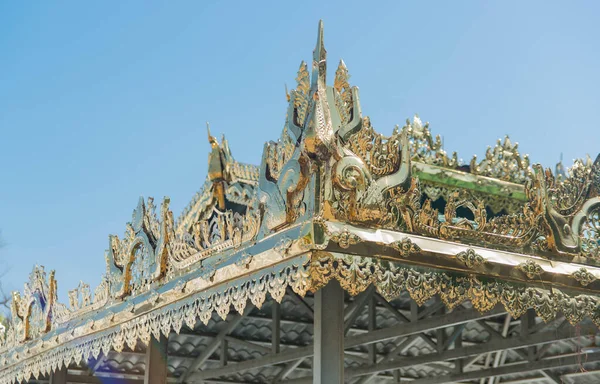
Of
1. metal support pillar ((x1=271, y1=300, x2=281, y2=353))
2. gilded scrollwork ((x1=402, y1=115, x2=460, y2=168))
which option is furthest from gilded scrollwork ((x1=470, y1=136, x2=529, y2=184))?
metal support pillar ((x1=271, y1=300, x2=281, y2=353))

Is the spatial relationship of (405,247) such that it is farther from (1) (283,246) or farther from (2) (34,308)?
(2) (34,308)

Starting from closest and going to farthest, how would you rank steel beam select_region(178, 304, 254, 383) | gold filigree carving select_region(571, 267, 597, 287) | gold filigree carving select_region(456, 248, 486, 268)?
gold filigree carving select_region(456, 248, 486, 268)
gold filigree carving select_region(571, 267, 597, 287)
steel beam select_region(178, 304, 254, 383)

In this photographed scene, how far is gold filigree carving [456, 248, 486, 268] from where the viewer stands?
8.25 meters

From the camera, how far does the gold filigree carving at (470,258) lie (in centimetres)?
825

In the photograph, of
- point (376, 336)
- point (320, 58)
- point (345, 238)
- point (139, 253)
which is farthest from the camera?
point (376, 336)

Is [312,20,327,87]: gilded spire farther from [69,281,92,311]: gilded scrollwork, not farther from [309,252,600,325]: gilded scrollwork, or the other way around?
[69,281,92,311]: gilded scrollwork

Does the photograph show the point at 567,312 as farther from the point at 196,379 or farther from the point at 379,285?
the point at 196,379

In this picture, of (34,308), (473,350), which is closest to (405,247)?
(473,350)

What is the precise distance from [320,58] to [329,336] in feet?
8.48

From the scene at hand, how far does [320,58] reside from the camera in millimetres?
8023

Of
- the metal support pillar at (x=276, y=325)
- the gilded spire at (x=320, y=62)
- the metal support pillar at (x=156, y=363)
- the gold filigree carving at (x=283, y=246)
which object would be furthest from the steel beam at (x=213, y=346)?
the gilded spire at (x=320, y=62)

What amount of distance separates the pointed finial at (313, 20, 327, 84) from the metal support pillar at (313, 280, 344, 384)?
1.94 metres

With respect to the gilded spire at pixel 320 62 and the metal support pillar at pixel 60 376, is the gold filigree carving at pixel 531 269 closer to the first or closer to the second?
the gilded spire at pixel 320 62

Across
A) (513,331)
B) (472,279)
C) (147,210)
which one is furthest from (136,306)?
(513,331)
